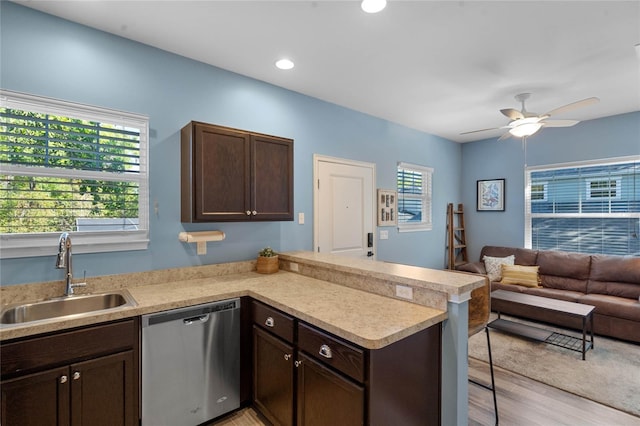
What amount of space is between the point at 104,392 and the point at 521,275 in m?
4.91

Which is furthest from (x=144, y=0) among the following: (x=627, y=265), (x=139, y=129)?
(x=627, y=265)

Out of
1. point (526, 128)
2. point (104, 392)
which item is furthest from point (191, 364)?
point (526, 128)

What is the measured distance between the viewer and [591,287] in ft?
13.3

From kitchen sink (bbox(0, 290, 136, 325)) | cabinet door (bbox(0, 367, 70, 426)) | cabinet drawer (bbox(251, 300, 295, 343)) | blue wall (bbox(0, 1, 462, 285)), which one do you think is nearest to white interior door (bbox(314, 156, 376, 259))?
blue wall (bbox(0, 1, 462, 285))

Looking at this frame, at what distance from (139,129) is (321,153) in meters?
1.87

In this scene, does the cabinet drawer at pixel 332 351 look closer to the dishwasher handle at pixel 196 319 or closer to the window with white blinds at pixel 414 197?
the dishwasher handle at pixel 196 319

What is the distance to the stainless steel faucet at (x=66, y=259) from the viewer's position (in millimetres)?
1913

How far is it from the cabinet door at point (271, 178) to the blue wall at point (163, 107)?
36 centimetres

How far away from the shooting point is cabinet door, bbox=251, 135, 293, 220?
2.67 m

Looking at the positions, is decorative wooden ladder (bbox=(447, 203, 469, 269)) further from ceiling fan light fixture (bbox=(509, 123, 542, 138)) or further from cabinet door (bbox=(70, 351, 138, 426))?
cabinet door (bbox=(70, 351, 138, 426))

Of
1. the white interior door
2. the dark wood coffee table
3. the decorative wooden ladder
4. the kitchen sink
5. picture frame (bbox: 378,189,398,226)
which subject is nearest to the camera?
the kitchen sink

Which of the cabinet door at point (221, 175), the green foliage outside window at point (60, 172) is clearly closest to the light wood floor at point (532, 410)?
the cabinet door at point (221, 175)

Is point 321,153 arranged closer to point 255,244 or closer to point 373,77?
point 373,77

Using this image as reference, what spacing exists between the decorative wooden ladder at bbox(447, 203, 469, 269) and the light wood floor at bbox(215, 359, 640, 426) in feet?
9.82
